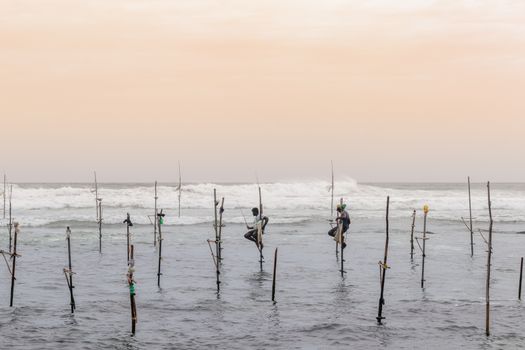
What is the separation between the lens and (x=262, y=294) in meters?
21.5

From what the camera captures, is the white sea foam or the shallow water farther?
the white sea foam

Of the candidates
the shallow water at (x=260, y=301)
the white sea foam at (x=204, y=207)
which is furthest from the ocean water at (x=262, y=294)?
the white sea foam at (x=204, y=207)

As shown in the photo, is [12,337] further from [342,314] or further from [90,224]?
[90,224]

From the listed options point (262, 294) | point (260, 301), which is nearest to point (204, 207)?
point (262, 294)

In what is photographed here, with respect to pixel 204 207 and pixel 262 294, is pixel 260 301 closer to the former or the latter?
pixel 262 294

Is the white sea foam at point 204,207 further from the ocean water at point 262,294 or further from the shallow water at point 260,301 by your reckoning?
the shallow water at point 260,301

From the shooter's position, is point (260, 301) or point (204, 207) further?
point (204, 207)

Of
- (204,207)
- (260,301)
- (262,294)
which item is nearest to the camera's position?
(260,301)

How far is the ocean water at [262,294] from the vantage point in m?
16.3

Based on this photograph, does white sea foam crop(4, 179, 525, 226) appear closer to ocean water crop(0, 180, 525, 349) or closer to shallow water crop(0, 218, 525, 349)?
ocean water crop(0, 180, 525, 349)

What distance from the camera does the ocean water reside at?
1628 cm

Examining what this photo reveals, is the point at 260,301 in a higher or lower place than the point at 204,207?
higher

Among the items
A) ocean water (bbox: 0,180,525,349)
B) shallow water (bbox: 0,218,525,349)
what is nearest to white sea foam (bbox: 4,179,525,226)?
ocean water (bbox: 0,180,525,349)

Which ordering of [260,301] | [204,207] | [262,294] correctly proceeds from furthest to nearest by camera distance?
[204,207] → [262,294] → [260,301]
